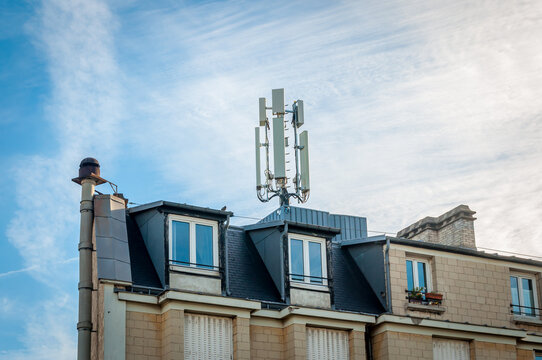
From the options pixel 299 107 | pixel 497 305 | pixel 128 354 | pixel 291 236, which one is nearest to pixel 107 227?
pixel 128 354

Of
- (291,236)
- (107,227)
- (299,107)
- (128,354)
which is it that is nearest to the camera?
(128,354)

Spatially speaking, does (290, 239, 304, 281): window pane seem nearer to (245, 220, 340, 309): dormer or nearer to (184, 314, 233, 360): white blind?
(245, 220, 340, 309): dormer

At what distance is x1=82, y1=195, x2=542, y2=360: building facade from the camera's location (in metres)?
30.5

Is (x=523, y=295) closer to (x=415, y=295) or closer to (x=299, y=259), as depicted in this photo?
(x=415, y=295)

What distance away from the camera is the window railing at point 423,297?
35125 mm

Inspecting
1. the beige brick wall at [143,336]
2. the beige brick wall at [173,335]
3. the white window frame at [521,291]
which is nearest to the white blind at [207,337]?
the beige brick wall at [173,335]

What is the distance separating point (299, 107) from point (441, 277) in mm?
9581

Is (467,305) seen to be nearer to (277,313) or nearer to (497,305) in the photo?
(497,305)

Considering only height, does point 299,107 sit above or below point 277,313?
above

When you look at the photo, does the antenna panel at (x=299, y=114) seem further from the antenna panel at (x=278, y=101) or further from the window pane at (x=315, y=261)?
the window pane at (x=315, y=261)

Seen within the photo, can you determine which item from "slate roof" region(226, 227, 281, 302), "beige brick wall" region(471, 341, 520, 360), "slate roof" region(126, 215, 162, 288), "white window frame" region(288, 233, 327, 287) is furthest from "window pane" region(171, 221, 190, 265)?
"beige brick wall" region(471, 341, 520, 360)

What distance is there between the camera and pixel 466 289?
36.4 metres

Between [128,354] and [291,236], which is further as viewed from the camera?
[291,236]

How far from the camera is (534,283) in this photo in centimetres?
3844
